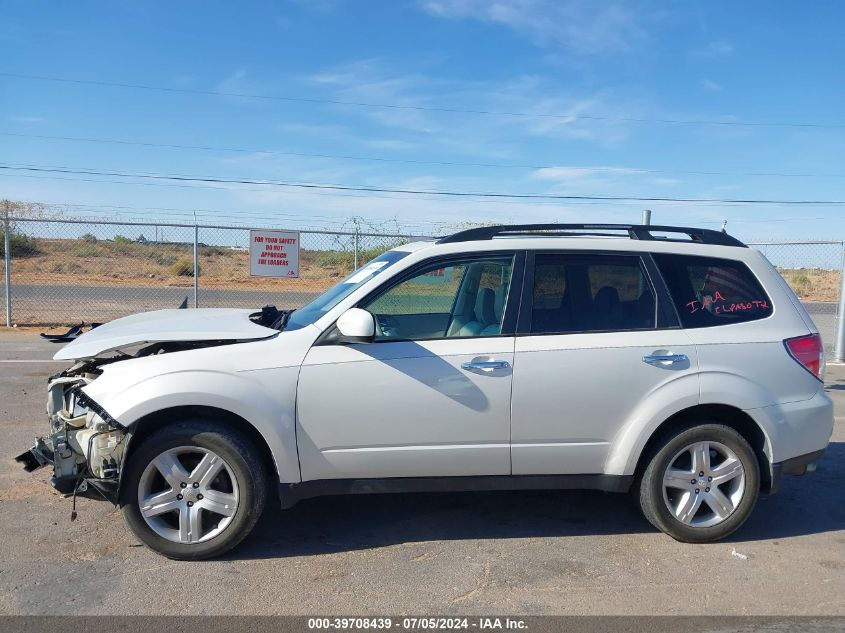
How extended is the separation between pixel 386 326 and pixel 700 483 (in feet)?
7.14

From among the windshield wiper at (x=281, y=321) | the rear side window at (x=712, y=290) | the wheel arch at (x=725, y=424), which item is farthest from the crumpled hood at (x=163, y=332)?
the rear side window at (x=712, y=290)

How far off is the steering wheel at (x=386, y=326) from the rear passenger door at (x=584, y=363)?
2.69 feet

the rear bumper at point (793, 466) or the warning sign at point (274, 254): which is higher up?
the warning sign at point (274, 254)

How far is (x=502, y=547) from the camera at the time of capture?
444 centimetres

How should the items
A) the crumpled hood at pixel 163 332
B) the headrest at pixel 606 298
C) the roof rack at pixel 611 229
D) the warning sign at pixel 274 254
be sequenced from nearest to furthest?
the crumpled hood at pixel 163 332, the headrest at pixel 606 298, the roof rack at pixel 611 229, the warning sign at pixel 274 254

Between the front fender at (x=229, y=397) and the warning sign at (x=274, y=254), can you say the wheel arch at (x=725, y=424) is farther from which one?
the warning sign at (x=274, y=254)

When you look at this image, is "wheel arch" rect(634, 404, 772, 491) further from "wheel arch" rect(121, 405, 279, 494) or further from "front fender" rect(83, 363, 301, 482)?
"wheel arch" rect(121, 405, 279, 494)

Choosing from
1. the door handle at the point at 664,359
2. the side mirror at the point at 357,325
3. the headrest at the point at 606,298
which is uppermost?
the headrest at the point at 606,298

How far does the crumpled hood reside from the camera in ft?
13.8

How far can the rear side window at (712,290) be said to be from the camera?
4.62 m

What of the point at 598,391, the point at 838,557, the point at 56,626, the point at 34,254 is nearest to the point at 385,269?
the point at 598,391

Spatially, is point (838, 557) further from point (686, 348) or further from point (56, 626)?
point (56, 626)

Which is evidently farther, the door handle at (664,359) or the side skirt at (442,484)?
the door handle at (664,359)

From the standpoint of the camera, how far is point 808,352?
15.1 ft
